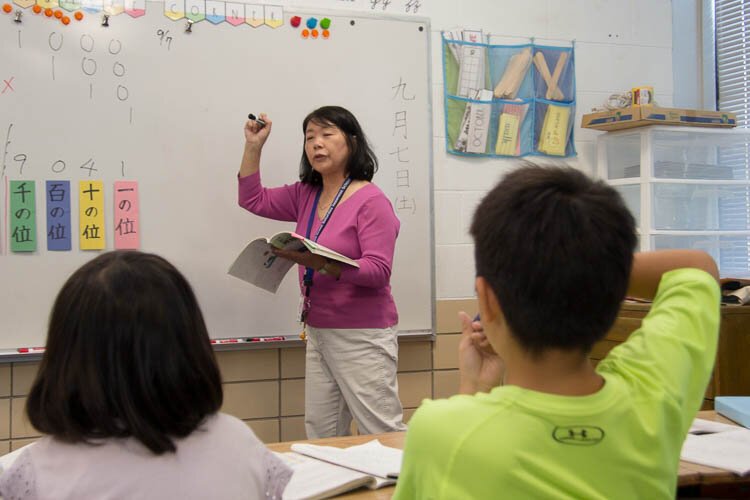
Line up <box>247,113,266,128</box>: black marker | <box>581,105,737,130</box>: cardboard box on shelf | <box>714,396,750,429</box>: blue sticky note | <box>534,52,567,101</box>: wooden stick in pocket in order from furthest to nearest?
<box>534,52,567,101</box>: wooden stick in pocket, <box>581,105,737,130</box>: cardboard box on shelf, <box>247,113,266,128</box>: black marker, <box>714,396,750,429</box>: blue sticky note

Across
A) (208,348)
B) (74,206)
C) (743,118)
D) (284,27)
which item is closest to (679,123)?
(743,118)

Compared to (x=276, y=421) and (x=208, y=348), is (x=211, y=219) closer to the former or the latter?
(x=276, y=421)

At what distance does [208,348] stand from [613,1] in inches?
128

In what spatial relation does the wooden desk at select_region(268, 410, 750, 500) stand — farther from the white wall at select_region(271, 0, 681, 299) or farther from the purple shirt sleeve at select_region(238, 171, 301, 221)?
the white wall at select_region(271, 0, 681, 299)

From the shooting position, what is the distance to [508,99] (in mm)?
3465

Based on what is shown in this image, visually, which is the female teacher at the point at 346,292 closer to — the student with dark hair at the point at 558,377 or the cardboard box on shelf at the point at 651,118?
the cardboard box on shelf at the point at 651,118

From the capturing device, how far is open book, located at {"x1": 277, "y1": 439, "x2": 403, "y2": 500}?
1361 millimetres

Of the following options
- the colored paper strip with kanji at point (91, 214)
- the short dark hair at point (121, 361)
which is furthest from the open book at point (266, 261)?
the short dark hair at point (121, 361)

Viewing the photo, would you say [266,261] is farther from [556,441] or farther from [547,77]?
[556,441]

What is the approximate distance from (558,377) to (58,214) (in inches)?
94.6

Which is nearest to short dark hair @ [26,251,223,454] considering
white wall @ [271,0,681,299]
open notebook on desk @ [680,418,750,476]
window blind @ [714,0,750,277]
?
open notebook on desk @ [680,418,750,476]

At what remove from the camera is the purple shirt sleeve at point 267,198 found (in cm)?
283

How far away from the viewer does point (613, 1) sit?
365 cm

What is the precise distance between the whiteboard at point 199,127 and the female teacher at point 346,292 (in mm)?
390
